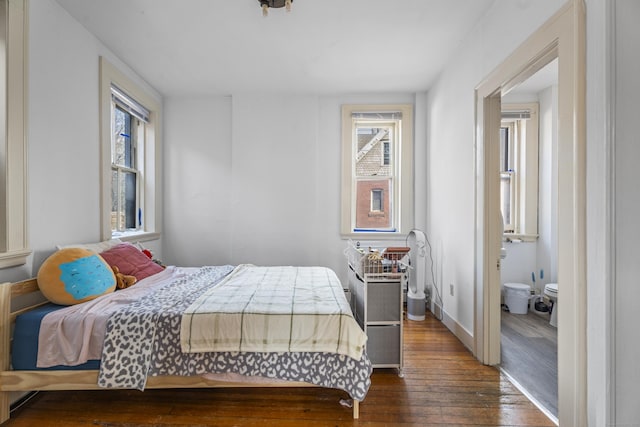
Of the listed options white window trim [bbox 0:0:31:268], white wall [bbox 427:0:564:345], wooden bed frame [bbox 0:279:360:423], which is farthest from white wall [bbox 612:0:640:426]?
white window trim [bbox 0:0:31:268]

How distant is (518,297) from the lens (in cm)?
355

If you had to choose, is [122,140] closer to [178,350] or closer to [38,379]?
[38,379]

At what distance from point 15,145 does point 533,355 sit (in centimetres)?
407

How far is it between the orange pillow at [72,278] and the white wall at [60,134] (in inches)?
10.0

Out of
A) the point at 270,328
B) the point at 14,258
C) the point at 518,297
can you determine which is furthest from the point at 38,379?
the point at 518,297

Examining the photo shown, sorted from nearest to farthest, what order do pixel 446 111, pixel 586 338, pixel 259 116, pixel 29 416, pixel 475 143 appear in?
pixel 586 338
pixel 29 416
pixel 475 143
pixel 446 111
pixel 259 116

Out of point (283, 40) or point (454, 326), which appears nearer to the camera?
point (283, 40)

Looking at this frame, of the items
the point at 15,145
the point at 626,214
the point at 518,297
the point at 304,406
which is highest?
the point at 15,145

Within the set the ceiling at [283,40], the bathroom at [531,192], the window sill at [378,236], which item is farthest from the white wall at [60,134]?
the bathroom at [531,192]

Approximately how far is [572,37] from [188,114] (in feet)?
12.7

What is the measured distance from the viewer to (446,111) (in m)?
3.22

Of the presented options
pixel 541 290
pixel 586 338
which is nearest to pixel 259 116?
pixel 586 338

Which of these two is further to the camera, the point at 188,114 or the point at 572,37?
the point at 188,114

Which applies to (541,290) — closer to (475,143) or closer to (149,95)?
(475,143)
